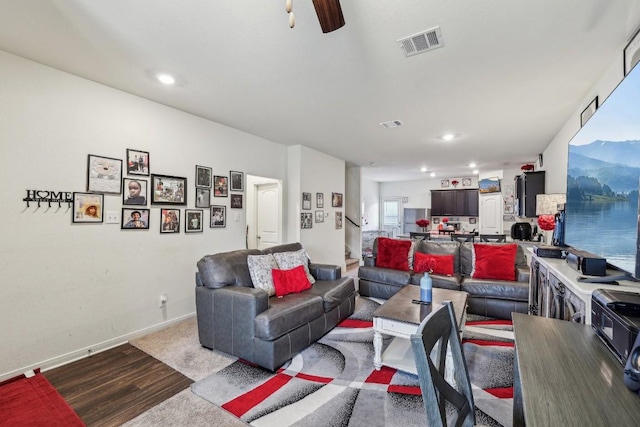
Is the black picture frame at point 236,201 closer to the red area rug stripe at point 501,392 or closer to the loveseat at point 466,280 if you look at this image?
the loveseat at point 466,280

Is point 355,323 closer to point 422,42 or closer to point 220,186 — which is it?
point 220,186

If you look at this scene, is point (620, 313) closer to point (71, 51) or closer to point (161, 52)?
point (161, 52)

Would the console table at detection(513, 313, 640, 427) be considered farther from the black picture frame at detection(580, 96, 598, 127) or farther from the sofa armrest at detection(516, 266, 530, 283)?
the sofa armrest at detection(516, 266, 530, 283)

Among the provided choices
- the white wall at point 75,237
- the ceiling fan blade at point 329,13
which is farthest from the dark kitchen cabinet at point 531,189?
the white wall at point 75,237

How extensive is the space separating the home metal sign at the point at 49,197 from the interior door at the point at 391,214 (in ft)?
32.0

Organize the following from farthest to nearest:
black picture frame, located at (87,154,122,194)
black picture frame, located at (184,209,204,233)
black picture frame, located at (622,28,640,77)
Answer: black picture frame, located at (184,209,204,233) < black picture frame, located at (87,154,122,194) < black picture frame, located at (622,28,640,77)

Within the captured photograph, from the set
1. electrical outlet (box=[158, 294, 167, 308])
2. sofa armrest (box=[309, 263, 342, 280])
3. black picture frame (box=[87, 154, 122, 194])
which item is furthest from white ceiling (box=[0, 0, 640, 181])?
electrical outlet (box=[158, 294, 167, 308])

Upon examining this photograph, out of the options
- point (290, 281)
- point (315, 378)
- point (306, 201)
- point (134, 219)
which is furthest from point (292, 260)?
point (306, 201)

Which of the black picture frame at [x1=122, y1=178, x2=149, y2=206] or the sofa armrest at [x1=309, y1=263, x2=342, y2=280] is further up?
the black picture frame at [x1=122, y1=178, x2=149, y2=206]

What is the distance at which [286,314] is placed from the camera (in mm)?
2529

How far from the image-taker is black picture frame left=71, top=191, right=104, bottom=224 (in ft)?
8.91

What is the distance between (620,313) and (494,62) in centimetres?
213

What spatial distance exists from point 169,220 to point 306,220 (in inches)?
97.2

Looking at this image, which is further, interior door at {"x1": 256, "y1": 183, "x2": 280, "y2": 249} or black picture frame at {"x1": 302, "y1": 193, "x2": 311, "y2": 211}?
interior door at {"x1": 256, "y1": 183, "x2": 280, "y2": 249}
